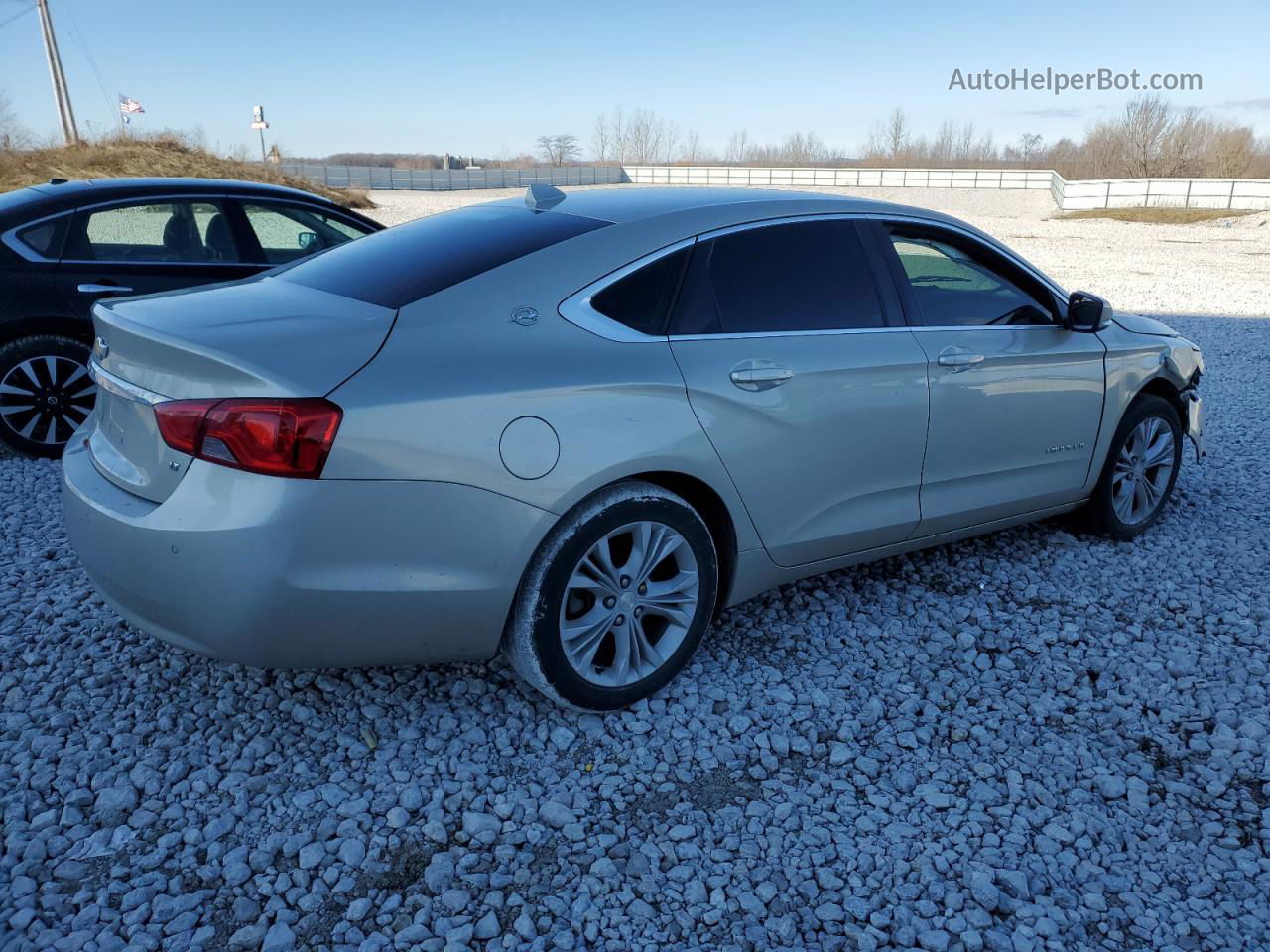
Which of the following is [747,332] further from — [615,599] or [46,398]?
[46,398]

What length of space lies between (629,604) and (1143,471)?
3.18 metres

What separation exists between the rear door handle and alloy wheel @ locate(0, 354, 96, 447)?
434 cm

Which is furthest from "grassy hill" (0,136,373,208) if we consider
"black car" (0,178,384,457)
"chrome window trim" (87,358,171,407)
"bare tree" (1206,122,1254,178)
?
"bare tree" (1206,122,1254,178)

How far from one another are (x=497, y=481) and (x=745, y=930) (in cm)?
133

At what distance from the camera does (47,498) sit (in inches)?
207

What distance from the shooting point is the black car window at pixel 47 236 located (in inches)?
225

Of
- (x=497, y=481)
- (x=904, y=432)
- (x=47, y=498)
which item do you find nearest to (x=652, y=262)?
(x=497, y=481)

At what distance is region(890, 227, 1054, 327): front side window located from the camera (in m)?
4.04

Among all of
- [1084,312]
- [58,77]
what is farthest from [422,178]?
[1084,312]

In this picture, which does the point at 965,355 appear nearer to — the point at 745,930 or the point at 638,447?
the point at 638,447

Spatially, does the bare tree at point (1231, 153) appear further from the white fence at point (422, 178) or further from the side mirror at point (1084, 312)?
the side mirror at point (1084, 312)

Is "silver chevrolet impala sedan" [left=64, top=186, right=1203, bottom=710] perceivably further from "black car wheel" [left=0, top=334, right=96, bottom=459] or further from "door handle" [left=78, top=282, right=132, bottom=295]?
"black car wheel" [left=0, top=334, right=96, bottom=459]

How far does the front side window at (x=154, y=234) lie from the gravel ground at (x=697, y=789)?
247cm

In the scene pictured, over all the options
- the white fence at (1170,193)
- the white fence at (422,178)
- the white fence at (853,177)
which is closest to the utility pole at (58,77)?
the white fence at (422,178)
